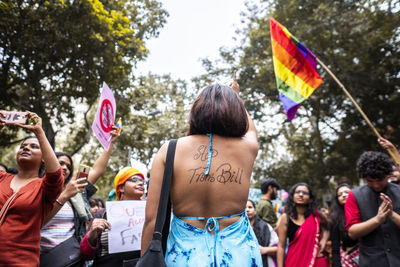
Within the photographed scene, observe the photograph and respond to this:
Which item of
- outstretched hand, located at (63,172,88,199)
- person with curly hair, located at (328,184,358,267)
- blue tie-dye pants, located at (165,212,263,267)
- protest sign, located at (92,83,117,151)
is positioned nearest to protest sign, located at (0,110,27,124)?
outstretched hand, located at (63,172,88,199)

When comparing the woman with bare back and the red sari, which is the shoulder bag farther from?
the red sari

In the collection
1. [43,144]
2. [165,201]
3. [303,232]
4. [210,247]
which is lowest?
[303,232]

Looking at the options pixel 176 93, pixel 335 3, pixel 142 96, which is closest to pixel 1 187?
→ pixel 142 96

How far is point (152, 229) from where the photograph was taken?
6.32ft

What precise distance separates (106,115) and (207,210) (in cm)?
248

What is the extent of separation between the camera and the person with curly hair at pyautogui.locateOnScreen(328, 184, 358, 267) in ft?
14.3

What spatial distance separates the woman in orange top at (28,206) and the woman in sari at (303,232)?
10.3 ft

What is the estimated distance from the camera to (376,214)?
3605mm

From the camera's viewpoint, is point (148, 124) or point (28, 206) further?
point (148, 124)

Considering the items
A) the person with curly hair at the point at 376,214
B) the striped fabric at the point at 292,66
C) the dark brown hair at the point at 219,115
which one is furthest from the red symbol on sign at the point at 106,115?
the striped fabric at the point at 292,66

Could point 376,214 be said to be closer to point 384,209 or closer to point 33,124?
point 384,209

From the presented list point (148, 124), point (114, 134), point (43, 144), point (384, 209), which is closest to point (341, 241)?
point (384, 209)

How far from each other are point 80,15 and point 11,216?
7941mm

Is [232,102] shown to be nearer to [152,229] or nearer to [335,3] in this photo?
[152,229]
